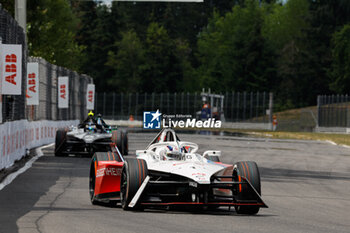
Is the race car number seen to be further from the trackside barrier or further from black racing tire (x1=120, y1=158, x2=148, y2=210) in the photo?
the trackside barrier

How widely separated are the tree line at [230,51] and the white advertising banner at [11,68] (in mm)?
58077

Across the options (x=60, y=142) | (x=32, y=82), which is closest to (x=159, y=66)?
(x=32, y=82)

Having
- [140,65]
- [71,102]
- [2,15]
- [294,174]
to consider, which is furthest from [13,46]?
[140,65]

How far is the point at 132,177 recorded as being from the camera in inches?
432

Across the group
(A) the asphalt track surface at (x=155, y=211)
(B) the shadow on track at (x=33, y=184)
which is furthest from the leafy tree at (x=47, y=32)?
(A) the asphalt track surface at (x=155, y=211)

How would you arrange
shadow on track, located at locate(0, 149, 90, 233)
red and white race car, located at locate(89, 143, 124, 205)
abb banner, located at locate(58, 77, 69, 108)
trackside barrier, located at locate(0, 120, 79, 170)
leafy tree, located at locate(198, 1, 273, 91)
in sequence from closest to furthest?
shadow on track, located at locate(0, 149, 90, 233) < red and white race car, located at locate(89, 143, 124, 205) < trackside barrier, located at locate(0, 120, 79, 170) < abb banner, located at locate(58, 77, 69, 108) < leafy tree, located at locate(198, 1, 273, 91)

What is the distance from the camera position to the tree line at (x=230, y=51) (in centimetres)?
9438

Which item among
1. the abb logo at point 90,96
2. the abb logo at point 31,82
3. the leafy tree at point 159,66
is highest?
the leafy tree at point 159,66

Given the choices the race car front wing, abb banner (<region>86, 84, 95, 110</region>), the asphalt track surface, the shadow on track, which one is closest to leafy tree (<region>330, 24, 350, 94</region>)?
→ abb banner (<region>86, 84, 95, 110</region>)

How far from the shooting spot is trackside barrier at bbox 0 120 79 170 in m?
18.1

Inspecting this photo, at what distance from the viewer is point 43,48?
55.9 metres

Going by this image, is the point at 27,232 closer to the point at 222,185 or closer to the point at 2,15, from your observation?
the point at 222,185

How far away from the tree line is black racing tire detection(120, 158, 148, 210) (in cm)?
6779

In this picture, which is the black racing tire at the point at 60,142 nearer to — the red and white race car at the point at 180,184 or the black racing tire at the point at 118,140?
the black racing tire at the point at 118,140
